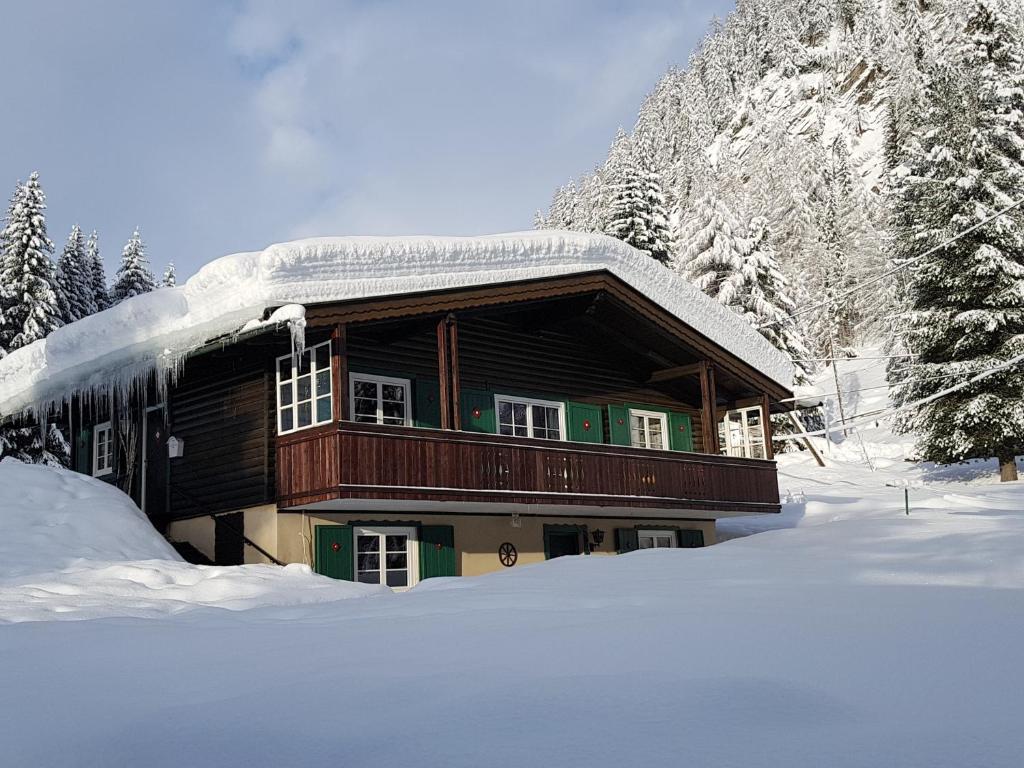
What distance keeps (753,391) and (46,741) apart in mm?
17222

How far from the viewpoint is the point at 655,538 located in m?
18.3

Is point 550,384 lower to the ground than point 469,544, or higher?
higher

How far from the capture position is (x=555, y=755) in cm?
330

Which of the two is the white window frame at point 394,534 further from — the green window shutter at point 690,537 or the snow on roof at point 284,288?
the green window shutter at point 690,537

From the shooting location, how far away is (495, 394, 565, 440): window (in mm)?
16250

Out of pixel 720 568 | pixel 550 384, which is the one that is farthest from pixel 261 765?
pixel 550 384

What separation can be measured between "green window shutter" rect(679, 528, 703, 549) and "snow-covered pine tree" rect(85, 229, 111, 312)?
108ft

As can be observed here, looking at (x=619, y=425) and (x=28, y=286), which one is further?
(x=28, y=286)

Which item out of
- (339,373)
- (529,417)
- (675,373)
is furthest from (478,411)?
(675,373)

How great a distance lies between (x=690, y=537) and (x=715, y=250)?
19.6 metres

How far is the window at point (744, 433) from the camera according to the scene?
20.0 metres

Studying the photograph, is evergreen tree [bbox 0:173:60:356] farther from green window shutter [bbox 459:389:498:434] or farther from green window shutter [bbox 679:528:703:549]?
green window shutter [bbox 679:528:703:549]

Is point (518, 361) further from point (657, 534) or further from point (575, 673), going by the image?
point (575, 673)

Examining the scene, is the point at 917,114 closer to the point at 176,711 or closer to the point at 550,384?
the point at 550,384
